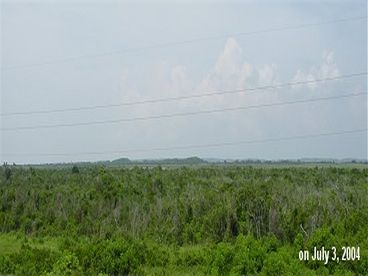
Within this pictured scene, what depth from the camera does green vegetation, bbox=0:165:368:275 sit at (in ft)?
35.3

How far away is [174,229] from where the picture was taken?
53.8 ft

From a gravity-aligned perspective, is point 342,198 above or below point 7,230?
above

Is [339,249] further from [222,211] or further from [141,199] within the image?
[141,199]

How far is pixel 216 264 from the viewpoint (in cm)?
1055

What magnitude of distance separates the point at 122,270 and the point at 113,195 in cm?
1026

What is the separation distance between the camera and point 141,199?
20703mm

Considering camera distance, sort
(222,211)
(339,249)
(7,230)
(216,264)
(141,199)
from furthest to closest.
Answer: (141,199) → (7,230) → (222,211) → (339,249) → (216,264)

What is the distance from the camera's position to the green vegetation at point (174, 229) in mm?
10766

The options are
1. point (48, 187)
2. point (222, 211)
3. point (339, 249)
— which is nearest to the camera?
point (339, 249)

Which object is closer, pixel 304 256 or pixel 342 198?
pixel 304 256

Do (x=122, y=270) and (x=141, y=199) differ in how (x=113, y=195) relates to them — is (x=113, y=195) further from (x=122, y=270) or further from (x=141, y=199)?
(x=122, y=270)

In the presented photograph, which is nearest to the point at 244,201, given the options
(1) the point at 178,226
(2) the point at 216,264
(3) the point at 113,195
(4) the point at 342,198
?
(1) the point at 178,226

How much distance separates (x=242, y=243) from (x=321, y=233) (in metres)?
1.92

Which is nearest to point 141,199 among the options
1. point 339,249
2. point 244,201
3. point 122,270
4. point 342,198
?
point 244,201
